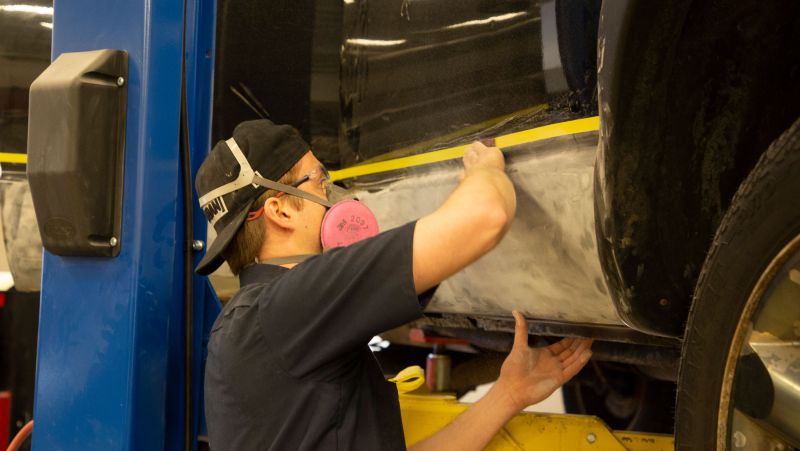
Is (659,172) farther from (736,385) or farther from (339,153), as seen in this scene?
(339,153)

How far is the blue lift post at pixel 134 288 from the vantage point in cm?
181

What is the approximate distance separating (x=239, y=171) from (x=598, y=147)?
803mm

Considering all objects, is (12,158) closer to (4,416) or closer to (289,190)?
(289,190)

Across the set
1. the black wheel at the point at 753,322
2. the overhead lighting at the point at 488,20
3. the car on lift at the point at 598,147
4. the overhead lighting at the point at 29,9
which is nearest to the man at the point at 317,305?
the car on lift at the point at 598,147

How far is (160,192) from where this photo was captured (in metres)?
1.86

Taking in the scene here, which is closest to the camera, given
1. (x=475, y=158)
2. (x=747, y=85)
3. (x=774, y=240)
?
(x=774, y=240)

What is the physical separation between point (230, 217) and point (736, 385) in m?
1.03

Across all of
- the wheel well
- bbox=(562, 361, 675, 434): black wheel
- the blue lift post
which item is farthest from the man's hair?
bbox=(562, 361, 675, 434): black wheel

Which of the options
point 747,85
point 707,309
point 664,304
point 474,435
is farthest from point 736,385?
point 474,435

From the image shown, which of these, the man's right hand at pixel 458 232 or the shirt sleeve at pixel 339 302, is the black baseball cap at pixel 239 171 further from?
the man's right hand at pixel 458 232

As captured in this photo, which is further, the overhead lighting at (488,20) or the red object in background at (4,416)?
the red object in background at (4,416)

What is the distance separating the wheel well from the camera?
1.09 metres

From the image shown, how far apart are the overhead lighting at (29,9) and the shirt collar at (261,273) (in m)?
1.15

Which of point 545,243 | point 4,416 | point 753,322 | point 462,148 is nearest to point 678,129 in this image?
point 753,322
